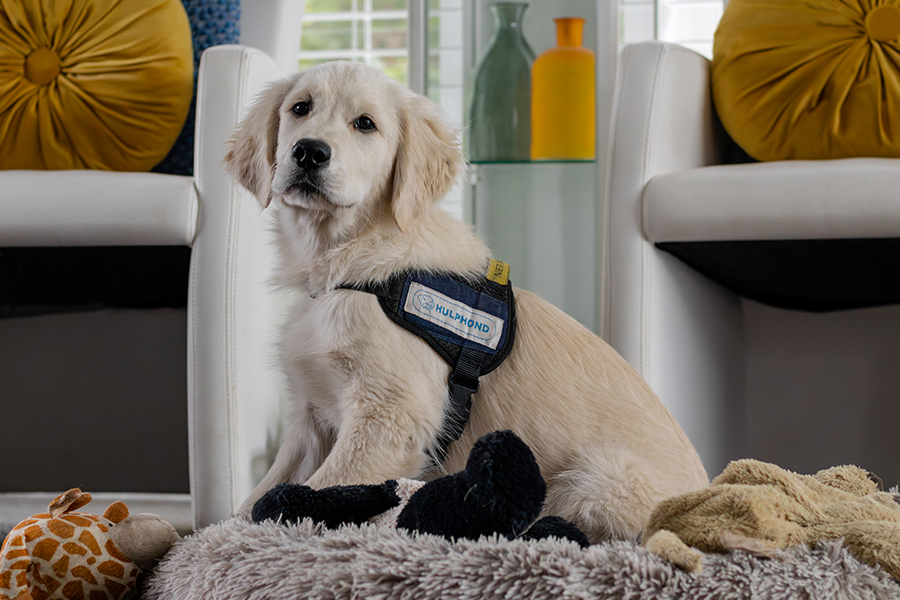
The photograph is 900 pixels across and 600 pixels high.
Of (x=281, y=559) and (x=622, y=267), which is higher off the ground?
(x=622, y=267)

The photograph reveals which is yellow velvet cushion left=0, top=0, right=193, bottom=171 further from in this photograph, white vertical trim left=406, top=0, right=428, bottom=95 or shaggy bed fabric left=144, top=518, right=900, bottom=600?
shaggy bed fabric left=144, top=518, right=900, bottom=600

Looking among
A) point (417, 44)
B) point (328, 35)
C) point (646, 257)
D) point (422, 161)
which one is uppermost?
point (328, 35)

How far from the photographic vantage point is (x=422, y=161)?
1.11m

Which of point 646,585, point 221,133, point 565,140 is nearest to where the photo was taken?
point 646,585

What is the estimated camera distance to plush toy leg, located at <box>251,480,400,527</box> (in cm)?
80

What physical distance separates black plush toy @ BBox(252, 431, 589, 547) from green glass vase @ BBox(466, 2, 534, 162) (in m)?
1.43

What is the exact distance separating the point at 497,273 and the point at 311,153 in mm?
329

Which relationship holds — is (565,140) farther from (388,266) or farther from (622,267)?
(388,266)

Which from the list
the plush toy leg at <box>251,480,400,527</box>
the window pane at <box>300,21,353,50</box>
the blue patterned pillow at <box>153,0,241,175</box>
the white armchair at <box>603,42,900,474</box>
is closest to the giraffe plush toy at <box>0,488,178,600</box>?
Answer: the plush toy leg at <box>251,480,400,527</box>

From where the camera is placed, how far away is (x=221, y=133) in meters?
1.40

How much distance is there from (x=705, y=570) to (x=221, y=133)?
1.18 meters

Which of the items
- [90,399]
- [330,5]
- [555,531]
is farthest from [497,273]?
[330,5]

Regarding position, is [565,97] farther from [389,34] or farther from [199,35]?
[389,34]

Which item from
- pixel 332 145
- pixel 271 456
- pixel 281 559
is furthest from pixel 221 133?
pixel 281 559
